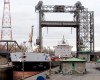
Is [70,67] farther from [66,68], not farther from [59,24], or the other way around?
[59,24]

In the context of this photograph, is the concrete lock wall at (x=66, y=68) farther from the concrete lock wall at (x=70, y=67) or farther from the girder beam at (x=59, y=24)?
the girder beam at (x=59, y=24)

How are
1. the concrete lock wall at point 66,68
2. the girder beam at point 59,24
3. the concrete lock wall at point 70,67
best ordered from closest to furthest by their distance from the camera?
the concrete lock wall at point 66,68 < the concrete lock wall at point 70,67 < the girder beam at point 59,24

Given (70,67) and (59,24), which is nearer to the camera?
(70,67)

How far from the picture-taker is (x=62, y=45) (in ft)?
252

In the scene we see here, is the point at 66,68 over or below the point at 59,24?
below

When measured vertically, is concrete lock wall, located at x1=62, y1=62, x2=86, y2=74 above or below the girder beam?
below

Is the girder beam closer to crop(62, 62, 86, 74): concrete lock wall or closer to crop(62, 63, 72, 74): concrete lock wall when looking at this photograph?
crop(62, 62, 86, 74): concrete lock wall

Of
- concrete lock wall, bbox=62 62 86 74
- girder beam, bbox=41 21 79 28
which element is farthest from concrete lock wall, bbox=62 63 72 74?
girder beam, bbox=41 21 79 28

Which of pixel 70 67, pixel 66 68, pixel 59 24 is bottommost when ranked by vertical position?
pixel 66 68

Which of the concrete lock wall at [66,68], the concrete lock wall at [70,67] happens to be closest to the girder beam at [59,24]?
the concrete lock wall at [70,67]

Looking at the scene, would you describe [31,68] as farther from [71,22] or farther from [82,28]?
[82,28]

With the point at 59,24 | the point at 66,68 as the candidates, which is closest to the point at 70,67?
the point at 66,68

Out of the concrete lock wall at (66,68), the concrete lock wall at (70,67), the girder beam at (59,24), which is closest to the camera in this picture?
the concrete lock wall at (66,68)

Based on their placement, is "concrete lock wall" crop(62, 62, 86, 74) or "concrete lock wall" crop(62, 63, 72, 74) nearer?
"concrete lock wall" crop(62, 63, 72, 74)
